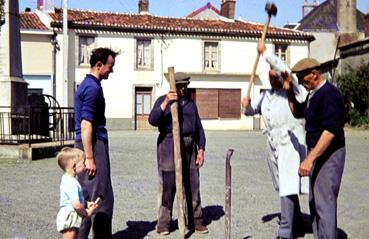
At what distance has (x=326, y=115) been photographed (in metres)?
5.11

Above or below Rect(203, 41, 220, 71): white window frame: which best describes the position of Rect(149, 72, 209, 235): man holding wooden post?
below

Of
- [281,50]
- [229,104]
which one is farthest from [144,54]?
[281,50]

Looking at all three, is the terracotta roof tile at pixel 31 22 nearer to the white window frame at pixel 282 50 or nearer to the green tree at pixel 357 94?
the white window frame at pixel 282 50

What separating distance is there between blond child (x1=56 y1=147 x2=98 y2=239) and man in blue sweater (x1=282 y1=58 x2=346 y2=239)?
188 centimetres

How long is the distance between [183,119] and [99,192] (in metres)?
1.62

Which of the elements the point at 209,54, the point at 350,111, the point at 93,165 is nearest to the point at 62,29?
the point at 209,54

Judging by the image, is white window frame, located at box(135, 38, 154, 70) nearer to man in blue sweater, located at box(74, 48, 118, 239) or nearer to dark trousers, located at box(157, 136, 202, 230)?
dark trousers, located at box(157, 136, 202, 230)

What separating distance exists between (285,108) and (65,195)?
2411mm

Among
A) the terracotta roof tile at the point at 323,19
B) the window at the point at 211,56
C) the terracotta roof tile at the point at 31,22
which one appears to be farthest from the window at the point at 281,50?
the terracotta roof tile at the point at 31,22

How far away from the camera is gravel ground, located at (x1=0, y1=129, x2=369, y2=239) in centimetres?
672

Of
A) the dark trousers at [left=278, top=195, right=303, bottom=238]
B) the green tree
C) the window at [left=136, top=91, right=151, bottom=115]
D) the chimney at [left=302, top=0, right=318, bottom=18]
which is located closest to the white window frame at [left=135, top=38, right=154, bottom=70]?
the window at [left=136, top=91, right=151, bottom=115]

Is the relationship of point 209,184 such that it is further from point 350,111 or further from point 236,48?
point 236,48

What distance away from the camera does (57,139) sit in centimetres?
1586

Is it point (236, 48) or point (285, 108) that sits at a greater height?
point (236, 48)
